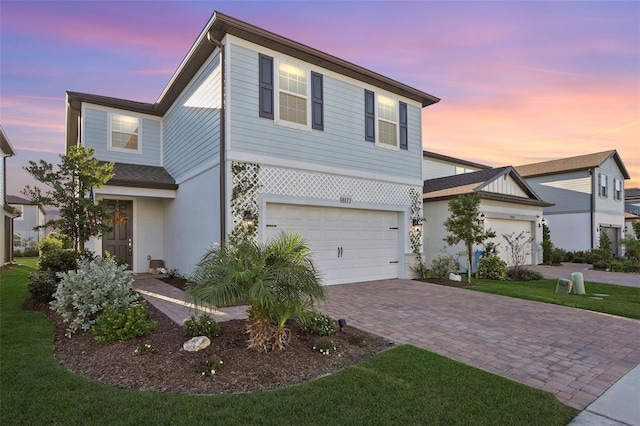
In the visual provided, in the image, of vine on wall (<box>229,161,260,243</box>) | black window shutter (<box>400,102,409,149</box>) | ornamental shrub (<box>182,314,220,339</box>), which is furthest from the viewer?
black window shutter (<box>400,102,409,149</box>)

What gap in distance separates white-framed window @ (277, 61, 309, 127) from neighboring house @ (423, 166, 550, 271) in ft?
24.6

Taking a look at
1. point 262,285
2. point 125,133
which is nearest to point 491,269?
point 262,285

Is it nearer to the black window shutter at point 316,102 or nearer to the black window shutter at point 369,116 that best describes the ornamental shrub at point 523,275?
the black window shutter at point 369,116

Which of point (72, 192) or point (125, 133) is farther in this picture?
point (125, 133)

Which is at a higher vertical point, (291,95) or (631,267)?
(291,95)

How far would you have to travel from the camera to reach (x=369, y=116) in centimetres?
1105

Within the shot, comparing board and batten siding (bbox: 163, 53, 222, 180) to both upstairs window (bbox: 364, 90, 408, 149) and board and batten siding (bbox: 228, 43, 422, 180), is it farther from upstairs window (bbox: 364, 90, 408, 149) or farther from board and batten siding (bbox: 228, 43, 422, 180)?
upstairs window (bbox: 364, 90, 408, 149)

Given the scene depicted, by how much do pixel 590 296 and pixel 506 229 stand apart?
6993 millimetres

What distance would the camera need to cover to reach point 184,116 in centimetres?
1081

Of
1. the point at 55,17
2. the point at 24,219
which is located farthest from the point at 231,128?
the point at 24,219

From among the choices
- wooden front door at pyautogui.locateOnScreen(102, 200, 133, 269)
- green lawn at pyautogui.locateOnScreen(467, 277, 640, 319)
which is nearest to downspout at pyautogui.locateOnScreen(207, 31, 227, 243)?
wooden front door at pyautogui.locateOnScreen(102, 200, 133, 269)

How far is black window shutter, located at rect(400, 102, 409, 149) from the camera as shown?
12.0m

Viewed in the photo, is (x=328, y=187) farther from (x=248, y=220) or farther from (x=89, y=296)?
(x=89, y=296)

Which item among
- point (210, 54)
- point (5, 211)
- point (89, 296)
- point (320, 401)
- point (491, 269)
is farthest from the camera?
point (5, 211)
